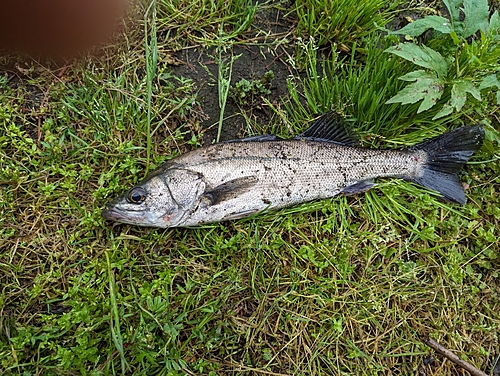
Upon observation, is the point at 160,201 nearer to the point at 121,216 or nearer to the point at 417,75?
the point at 121,216

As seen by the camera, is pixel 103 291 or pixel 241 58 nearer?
pixel 103 291

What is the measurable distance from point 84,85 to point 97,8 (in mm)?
764

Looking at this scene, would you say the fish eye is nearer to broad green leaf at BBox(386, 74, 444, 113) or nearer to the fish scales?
the fish scales

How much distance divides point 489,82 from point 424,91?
49 centimetres

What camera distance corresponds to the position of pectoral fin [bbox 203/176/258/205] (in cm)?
296

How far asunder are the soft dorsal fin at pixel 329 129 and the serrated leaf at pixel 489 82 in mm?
1036

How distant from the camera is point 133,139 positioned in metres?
3.24

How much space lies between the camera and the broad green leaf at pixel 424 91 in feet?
9.71

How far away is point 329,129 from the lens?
3.28 m

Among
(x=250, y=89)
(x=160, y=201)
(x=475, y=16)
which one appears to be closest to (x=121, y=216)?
(x=160, y=201)

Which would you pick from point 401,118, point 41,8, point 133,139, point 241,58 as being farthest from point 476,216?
point 41,8

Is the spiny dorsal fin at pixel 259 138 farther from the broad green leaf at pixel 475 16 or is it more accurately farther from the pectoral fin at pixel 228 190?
the broad green leaf at pixel 475 16

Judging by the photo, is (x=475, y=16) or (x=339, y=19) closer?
(x=475, y=16)

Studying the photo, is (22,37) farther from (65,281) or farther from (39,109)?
(65,281)
